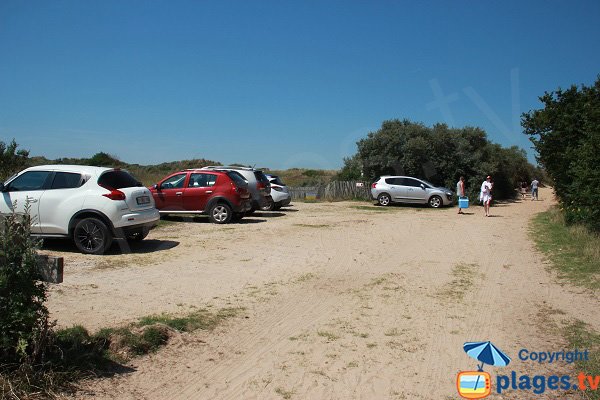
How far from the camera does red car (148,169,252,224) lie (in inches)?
583

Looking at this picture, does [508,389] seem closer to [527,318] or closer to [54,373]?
[527,318]

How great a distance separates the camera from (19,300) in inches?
155

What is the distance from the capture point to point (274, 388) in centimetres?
437

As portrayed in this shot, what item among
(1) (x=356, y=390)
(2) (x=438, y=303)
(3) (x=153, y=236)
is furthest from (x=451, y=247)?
(1) (x=356, y=390)

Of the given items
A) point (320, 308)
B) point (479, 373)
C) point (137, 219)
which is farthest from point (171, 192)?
point (479, 373)

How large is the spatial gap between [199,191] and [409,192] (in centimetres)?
1407

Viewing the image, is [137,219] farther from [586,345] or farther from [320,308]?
[586,345]

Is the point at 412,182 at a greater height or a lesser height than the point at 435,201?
greater

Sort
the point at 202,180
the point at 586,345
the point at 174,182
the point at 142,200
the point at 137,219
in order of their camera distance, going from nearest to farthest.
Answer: the point at 586,345 < the point at 137,219 < the point at 142,200 < the point at 202,180 < the point at 174,182

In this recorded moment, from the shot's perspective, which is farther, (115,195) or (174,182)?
(174,182)

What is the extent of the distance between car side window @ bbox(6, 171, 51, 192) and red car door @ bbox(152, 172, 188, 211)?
530 centimetres

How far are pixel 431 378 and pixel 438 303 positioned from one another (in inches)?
102

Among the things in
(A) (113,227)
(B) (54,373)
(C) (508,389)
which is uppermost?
(A) (113,227)

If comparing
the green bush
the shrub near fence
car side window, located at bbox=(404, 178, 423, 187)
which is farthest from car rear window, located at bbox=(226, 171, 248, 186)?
the shrub near fence
